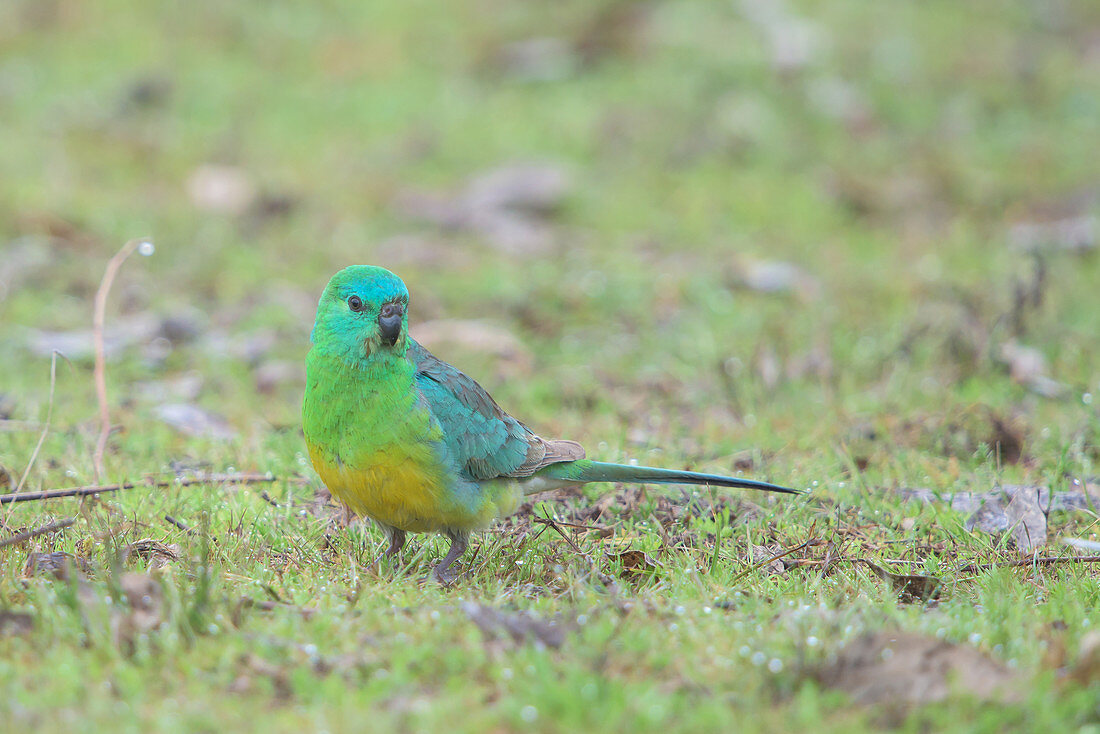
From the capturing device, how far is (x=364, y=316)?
11.2ft

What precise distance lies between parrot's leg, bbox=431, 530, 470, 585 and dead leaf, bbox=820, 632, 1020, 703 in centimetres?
124

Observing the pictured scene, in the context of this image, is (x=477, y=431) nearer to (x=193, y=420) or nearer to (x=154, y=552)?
(x=154, y=552)

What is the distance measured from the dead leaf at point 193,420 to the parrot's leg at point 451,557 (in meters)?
1.82

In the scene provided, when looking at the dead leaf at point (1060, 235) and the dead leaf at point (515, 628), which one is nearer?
Result: the dead leaf at point (515, 628)

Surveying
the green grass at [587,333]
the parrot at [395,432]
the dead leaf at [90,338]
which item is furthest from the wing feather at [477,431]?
the dead leaf at [90,338]

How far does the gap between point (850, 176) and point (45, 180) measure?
6.31m

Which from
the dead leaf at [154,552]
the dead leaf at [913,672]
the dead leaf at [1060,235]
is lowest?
the dead leaf at [913,672]

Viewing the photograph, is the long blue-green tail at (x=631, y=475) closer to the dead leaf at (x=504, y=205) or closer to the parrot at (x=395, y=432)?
the parrot at (x=395, y=432)

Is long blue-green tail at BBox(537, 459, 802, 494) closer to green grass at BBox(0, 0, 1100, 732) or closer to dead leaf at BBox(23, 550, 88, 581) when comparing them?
green grass at BBox(0, 0, 1100, 732)

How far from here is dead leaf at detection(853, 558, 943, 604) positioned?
3271mm

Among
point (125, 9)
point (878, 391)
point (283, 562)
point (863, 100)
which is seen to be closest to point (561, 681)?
point (283, 562)

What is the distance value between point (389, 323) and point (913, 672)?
1.77 meters

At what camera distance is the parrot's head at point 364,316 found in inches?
134

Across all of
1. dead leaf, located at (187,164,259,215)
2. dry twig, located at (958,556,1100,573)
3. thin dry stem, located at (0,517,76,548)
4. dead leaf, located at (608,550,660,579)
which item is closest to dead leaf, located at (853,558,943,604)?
dry twig, located at (958,556,1100,573)
